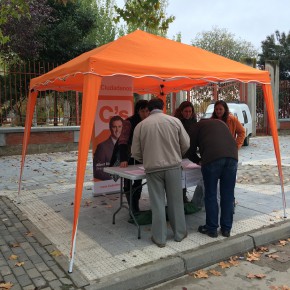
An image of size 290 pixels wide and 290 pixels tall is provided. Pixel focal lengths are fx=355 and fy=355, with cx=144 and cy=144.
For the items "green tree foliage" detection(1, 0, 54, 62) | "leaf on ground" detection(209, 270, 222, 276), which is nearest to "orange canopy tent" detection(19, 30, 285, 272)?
"leaf on ground" detection(209, 270, 222, 276)

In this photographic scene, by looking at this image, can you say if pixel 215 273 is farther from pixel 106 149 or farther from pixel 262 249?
pixel 106 149

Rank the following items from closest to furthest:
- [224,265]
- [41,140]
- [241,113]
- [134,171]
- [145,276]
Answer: [145,276] → [224,265] → [134,171] → [41,140] → [241,113]

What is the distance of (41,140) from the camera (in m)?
12.1

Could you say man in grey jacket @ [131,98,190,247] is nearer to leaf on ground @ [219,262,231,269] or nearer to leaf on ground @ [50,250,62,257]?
leaf on ground @ [219,262,231,269]

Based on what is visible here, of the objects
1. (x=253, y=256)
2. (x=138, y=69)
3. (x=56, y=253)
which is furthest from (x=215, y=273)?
(x=138, y=69)

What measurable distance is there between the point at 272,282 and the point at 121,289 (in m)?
1.55

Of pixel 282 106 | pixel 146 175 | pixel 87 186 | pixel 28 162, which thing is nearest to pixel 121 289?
pixel 146 175

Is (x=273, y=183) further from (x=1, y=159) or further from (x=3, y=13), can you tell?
(x=1, y=159)

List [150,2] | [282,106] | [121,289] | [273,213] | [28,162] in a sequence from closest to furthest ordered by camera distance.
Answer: [121,289], [273,213], [150,2], [28,162], [282,106]

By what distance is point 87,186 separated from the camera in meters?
7.38

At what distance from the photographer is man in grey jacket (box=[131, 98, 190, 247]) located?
4148mm

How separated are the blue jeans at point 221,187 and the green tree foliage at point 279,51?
64.0 feet

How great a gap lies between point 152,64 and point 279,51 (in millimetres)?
20786

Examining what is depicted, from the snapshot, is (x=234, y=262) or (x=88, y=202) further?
(x=88, y=202)
